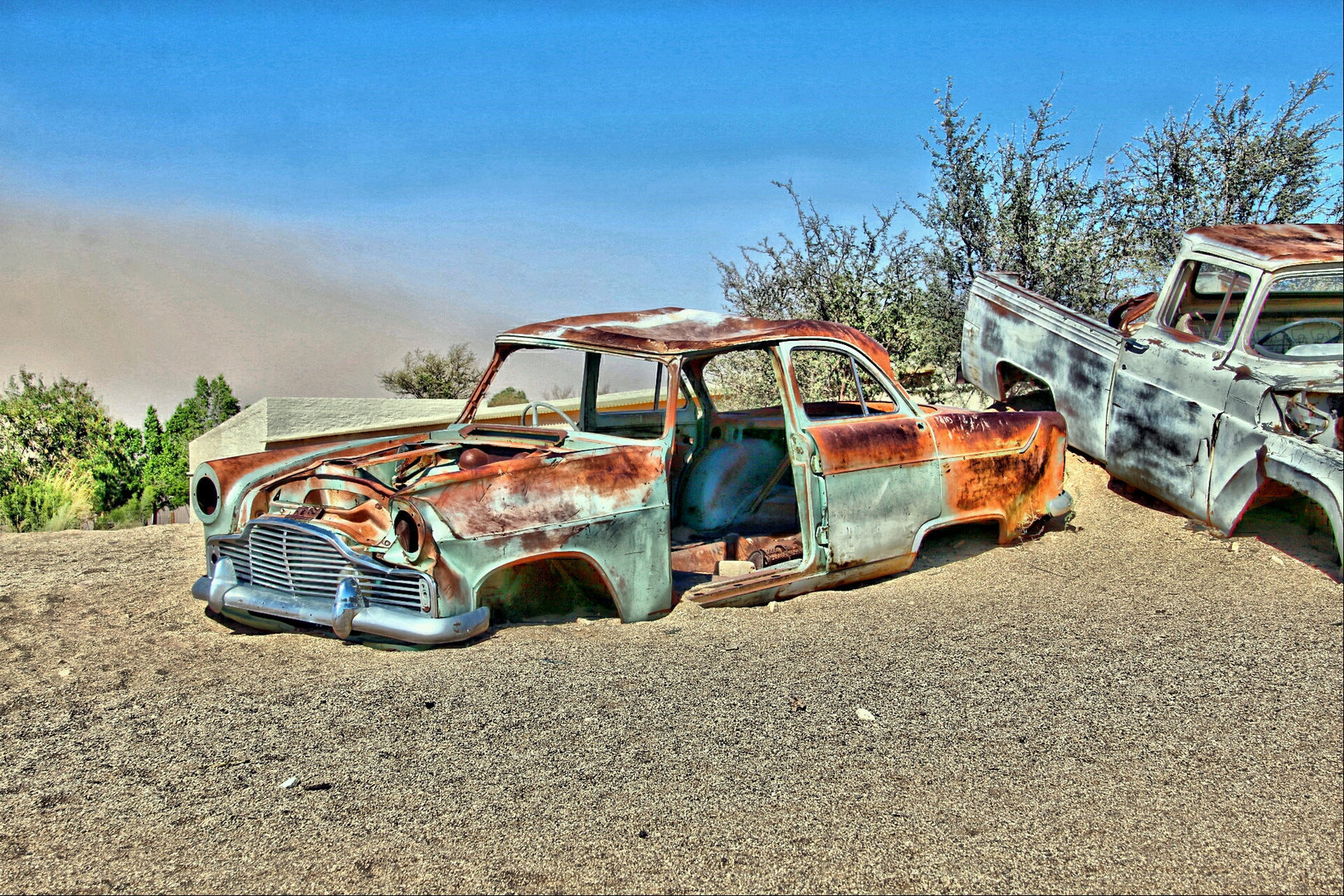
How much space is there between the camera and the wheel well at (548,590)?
14.3 feet

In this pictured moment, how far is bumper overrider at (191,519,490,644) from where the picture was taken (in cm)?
395

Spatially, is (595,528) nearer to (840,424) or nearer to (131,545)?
(840,424)

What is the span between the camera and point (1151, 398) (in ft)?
19.7

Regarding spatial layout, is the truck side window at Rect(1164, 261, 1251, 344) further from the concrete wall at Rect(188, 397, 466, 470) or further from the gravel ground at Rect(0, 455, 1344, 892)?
the concrete wall at Rect(188, 397, 466, 470)

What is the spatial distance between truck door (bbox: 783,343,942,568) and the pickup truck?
1.68m

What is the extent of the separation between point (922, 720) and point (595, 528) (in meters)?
1.65

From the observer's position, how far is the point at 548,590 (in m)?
4.59

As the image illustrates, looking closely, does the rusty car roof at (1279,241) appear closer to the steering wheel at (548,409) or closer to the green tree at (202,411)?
the steering wheel at (548,409)

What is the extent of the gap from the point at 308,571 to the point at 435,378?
19.8 m

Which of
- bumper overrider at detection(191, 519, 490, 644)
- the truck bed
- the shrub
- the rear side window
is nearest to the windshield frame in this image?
bumper overrider at detection(191, 519, 490, 644)

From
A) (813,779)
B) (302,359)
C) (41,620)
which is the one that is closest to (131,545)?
(41,620)

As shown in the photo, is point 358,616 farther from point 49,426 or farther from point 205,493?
point 49,426

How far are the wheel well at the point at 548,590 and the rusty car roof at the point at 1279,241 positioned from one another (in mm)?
4414

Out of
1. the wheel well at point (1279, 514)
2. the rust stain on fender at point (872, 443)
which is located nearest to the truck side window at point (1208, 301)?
the wheel well at point (1279, 514)
